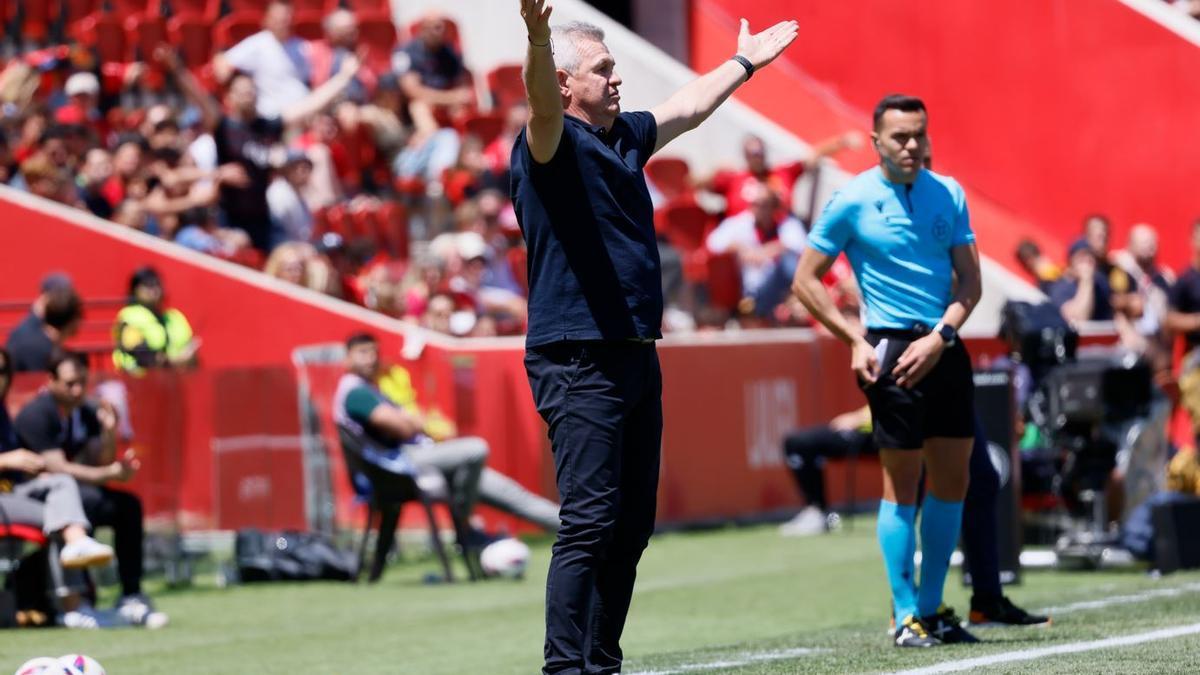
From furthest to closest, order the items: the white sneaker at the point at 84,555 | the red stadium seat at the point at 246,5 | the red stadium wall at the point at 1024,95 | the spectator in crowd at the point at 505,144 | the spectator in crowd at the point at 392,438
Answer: the red stadium seat at the point at 246,5
the red stadium wall at the point at 1024,95
the spectator in crowd at the point at 505,144
the spectator in crowd at the point at 392,438
the white sneaker at the point at 84,555

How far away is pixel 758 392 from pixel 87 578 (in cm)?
643

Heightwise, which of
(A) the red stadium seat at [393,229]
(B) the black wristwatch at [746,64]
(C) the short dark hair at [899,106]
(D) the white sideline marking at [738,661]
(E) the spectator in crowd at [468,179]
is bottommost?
(D) the white sideline marking at [738,661]

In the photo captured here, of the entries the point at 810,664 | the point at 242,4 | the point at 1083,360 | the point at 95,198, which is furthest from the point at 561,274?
the point at 242,4

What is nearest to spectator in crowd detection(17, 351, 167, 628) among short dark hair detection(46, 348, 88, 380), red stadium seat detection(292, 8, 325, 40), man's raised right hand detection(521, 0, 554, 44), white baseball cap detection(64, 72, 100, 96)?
short dark hair detection(46, 348, 88, 380)

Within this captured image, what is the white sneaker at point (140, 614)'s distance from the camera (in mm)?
10742

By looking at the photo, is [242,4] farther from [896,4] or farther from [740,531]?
[740,531]

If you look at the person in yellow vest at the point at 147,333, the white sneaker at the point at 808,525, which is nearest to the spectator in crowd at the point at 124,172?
the person in yellow vest at the point at 147,333

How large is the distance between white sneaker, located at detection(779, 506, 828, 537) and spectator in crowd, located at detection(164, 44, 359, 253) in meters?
4.87

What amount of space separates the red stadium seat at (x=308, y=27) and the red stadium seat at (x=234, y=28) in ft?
1.19

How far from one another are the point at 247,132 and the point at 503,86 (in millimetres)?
3301

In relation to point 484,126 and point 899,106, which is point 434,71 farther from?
point 899,106

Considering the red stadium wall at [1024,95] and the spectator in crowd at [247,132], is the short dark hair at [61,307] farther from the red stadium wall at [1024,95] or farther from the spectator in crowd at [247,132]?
the red stadium wall at [1024,95]

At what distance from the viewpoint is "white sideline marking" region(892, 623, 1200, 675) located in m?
6.79

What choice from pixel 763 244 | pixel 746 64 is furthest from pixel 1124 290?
pixel 746 64
